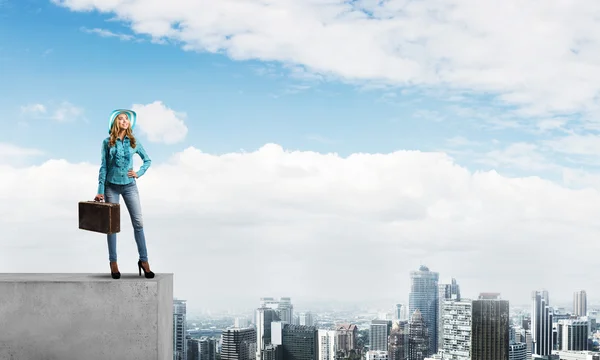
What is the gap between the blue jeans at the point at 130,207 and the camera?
4875mm

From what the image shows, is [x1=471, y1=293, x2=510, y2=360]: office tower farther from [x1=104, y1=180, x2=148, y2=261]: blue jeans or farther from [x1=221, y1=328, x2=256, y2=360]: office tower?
[x1=104, y1=180, x2=148, y2=261]: blue jeans

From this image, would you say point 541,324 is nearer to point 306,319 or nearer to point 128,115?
point 306,319

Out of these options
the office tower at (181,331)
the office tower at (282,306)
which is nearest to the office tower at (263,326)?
the office tower at (282,306)

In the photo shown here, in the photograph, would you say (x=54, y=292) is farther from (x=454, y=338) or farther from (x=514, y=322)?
(x=514, y=322)

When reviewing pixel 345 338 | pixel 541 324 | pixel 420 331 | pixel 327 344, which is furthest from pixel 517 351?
pixel 327 344

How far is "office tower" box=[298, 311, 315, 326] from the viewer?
1839 centimetres

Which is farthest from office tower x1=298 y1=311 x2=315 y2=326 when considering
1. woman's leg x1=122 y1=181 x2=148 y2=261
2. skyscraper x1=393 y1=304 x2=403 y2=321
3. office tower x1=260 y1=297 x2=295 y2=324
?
woman's leg x1=122 y1=181 x2=148 y2=261

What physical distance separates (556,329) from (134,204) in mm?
21771

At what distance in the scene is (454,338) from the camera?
70.4 ft

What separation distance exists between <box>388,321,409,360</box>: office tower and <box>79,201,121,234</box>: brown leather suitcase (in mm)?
16231

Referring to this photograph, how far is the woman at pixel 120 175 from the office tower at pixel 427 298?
683 inches

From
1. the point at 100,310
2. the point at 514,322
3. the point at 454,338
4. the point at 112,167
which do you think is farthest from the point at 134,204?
the point at 514,322

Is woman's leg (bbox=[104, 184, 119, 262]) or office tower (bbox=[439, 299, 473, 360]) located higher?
woman's leg (bbox=[104, 184, 119, 262])

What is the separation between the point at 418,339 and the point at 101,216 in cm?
1814
